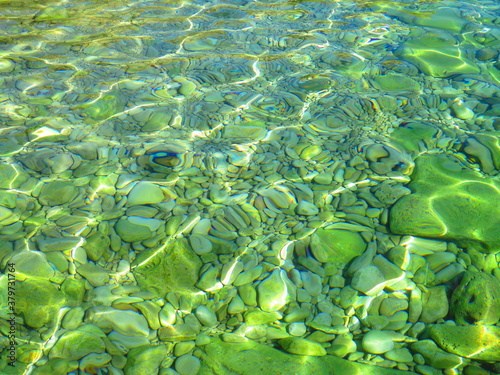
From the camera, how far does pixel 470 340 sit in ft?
6.64

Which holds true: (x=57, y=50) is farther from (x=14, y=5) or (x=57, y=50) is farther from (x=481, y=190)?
(x=481, y=190)

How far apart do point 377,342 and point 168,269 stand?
4.22 feet

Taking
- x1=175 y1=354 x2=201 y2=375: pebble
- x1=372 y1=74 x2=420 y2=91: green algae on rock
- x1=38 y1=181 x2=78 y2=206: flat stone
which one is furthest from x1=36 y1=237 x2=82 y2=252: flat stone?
x1=372 y1=74 x2=420 y2=91: green algae on rock

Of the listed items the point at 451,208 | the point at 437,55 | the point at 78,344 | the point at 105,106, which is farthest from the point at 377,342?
the point at 437,55

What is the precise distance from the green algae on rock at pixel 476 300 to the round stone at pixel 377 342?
41 cm

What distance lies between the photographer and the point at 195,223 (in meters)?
2.79

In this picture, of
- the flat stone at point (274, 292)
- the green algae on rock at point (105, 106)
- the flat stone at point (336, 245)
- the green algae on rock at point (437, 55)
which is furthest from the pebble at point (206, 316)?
the green algae on rock at point (437, 55)

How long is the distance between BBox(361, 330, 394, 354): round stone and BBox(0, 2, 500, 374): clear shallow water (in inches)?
1.3

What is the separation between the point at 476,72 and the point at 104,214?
4.18m

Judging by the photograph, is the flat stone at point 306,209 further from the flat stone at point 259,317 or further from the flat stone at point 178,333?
the flat stone at point 178,333

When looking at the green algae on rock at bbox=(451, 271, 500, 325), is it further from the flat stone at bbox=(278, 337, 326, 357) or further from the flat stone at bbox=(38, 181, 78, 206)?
the flat stone at bbox=(38, 181, 78, 206)

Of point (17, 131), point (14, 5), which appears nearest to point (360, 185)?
point (17, 131)

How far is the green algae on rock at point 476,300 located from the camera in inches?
84.0

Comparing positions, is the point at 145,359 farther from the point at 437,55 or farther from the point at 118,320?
the point at 437,55
